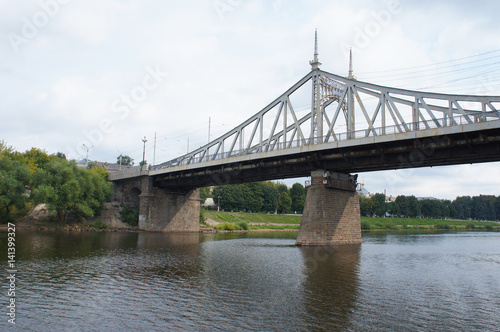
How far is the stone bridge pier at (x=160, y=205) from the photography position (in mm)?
64125

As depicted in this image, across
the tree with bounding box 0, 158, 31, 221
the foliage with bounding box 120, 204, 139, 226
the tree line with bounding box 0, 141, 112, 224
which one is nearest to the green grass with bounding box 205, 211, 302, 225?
the foliage with bounding box 120, 204, 139, 226

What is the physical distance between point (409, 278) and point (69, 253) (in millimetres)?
23681

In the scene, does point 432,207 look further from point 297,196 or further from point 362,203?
point 297,196

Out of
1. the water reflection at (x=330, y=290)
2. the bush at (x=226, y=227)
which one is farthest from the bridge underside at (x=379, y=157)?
the bush at (x=226, y=227)

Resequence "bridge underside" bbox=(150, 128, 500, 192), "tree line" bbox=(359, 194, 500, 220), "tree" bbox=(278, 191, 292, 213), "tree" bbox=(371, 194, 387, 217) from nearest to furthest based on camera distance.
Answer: "bridge underside" bbox=(150, 128, 500, 192)
"tree" bbox=(278, 191, 292, 213)
"tree" bbox=(371, 194, 387, 217)
"tree line" bbox=(359, 194, 500, 220)

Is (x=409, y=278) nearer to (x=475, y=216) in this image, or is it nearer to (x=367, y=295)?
(x=367, y=295)

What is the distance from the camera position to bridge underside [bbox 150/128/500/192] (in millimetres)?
30422

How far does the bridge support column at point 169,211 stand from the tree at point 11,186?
18015 millimetres

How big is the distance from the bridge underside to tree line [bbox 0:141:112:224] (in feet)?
69.2

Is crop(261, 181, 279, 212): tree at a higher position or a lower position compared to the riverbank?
higher

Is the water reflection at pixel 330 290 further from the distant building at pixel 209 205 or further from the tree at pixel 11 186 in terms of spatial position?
the distant building at pixel 209 205

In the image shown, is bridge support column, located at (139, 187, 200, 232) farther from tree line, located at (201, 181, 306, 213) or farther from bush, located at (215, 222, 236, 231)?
tree line, located at (201, 181, 306, 213)

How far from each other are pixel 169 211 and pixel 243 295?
52.2 meters

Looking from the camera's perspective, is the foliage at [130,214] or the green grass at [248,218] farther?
the green grass at [248,218]
